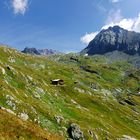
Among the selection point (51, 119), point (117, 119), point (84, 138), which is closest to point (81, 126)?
point (84, 138)

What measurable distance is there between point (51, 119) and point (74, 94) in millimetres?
78568

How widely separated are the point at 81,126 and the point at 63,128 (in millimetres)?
10562

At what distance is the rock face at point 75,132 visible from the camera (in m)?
89.8

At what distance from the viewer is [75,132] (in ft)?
298

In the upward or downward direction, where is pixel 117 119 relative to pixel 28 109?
downward

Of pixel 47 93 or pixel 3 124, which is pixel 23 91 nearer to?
pixel 47 93

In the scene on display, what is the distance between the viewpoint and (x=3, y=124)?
75.6 feet

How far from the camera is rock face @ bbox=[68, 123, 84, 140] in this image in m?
89.8

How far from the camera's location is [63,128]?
295 ft

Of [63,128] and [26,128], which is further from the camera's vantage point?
[63,128]

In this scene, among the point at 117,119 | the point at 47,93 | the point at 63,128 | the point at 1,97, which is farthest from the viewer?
the point at 117,119

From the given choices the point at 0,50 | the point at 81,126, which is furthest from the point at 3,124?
the point at 0,50

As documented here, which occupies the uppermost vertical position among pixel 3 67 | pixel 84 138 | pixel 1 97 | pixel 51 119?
pixel 3 67

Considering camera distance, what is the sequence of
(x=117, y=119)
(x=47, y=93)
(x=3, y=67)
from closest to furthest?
(x=3, y=67) → (x=47, y=93) → (x=117, y=119)
